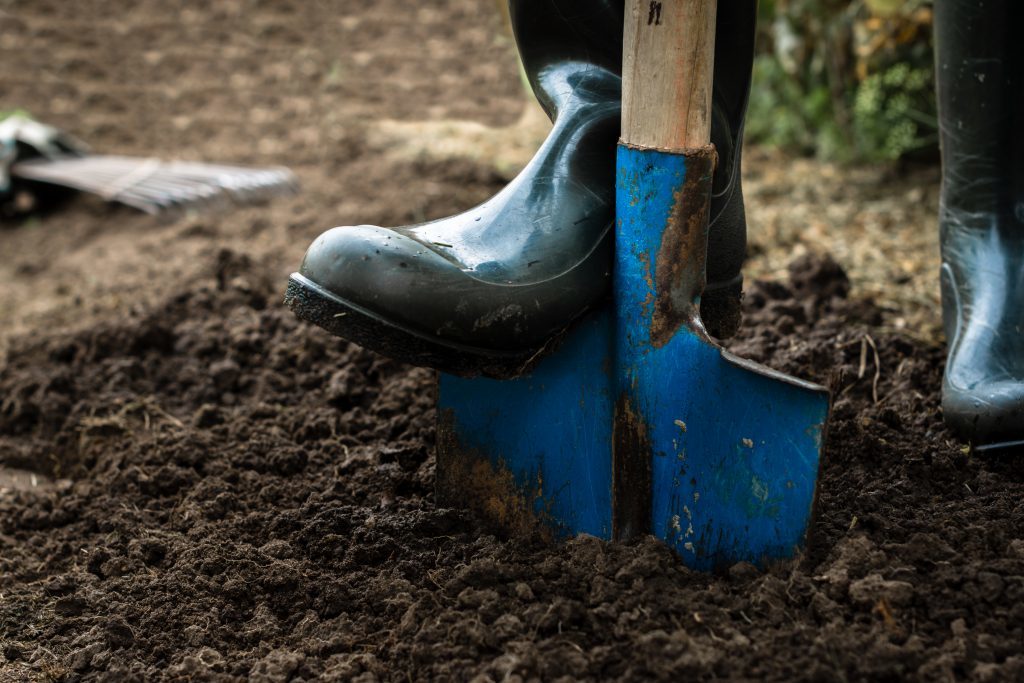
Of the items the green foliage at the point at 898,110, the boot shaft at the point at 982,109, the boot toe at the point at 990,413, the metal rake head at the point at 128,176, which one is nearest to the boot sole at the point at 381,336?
the boot toe at the point at 990,413

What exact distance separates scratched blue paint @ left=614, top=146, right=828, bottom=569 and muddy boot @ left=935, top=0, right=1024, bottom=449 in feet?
1.57

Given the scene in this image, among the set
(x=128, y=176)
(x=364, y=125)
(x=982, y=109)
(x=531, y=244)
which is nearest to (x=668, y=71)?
(x=531, y=244)

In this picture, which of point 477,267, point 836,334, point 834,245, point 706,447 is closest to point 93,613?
point 477,267

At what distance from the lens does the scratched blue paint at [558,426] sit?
139 cm

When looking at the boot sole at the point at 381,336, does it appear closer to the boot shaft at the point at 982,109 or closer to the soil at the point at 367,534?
the soil at the point at 367,534

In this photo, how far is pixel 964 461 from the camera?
1.55m

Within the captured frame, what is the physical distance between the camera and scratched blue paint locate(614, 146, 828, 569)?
1253 millimetres

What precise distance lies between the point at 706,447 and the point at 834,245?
206cm

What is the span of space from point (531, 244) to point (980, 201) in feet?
3.09

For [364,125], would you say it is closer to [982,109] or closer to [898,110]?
[898,110]

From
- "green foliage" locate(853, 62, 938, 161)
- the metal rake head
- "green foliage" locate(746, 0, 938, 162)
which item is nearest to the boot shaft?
"green foliage" locate(746, 0, 938, 162)

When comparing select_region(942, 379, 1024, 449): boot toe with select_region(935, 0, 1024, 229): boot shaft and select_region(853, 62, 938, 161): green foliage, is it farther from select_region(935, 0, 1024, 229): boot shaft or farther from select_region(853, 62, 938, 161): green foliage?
select_region(853, 62, 938, 161): green foliage

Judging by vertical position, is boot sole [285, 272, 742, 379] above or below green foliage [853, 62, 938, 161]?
below

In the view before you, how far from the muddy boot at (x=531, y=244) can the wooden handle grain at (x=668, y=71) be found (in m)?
0.14
